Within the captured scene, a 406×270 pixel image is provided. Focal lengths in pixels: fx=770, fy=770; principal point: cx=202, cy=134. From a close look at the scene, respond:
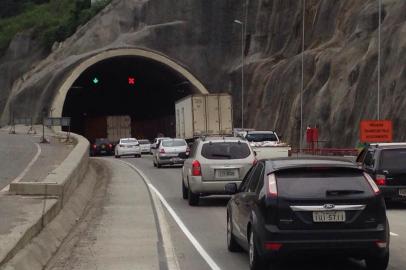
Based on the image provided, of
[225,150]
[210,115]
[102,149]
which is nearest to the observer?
[225,150]

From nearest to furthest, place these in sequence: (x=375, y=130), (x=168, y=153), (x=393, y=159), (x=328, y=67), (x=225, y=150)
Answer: (x=393, y=159) → (x=225, y=150) → (x=375, y=130) → (x=168, y=153) → (x=328, y=67)

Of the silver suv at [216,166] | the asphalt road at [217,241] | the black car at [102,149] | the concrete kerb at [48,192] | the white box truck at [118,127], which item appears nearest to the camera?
the concrete kerb at [48,192]

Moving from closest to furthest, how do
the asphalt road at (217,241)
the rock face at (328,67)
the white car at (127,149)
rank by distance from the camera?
the asphalt road at (217,241), the rock face at (328,67), the white car at (127,149)

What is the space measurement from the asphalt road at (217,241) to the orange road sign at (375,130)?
18.9 metres

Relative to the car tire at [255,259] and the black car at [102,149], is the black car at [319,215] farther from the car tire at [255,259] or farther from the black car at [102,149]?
the black car at [102,149]

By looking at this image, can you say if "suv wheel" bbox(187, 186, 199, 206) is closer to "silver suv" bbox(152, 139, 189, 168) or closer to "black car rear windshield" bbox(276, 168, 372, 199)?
"black car rear windshield" bbox(276, 168, 372, 199)

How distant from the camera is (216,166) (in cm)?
2030

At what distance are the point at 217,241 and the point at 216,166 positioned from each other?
7.08 metres

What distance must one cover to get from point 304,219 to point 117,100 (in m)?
84.3

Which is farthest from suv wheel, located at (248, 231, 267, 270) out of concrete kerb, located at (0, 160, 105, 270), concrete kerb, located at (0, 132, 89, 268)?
concrete kerb, located at (0, 132, 89, 268)

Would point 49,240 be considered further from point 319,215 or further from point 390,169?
point 390,169

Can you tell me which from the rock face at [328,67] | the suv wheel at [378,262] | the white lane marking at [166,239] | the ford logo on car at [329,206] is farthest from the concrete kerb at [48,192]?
the rock face at [328,67]

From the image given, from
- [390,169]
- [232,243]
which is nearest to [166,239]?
[232,243]

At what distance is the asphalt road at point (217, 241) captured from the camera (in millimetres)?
10711
